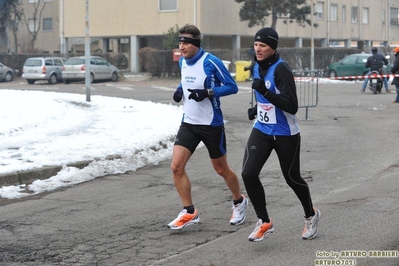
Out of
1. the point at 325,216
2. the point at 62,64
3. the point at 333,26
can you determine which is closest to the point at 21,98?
the point at 325,216

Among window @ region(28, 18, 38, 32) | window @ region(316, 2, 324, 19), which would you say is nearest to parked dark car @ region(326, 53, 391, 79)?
window @ region(316, 2, 324, 19)

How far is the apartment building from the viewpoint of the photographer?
5138cm

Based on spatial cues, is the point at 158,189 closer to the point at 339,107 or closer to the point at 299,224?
the point at 299,224

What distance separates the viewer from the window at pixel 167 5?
5138cm

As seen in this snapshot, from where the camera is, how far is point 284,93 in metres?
6.45

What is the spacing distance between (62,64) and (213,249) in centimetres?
3675

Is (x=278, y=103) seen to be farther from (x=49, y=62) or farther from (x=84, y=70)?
(x=49, y=62)

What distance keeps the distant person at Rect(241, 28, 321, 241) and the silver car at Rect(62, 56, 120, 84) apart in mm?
33300

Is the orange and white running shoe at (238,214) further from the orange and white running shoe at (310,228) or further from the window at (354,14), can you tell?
the window at (354,14)

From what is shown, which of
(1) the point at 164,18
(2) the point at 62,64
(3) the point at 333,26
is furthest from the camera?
(3) the point at 333,26

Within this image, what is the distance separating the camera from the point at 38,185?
9.87 meters

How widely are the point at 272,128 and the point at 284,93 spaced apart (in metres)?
0.35

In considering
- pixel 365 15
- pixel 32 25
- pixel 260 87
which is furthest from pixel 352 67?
pixel 32 25

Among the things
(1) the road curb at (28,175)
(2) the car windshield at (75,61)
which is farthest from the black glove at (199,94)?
(2) the car windshield at (75,61)
